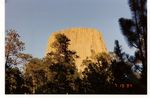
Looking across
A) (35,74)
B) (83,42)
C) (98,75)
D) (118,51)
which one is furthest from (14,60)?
(118,51)

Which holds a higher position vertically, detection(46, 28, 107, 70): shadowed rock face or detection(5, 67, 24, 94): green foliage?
detection(46, 28, 107, 70): shadowed rock face

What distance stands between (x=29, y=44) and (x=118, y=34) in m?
0.68

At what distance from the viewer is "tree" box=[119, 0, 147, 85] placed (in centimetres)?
315

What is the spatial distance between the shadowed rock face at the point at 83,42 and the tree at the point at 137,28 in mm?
195

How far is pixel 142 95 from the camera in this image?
306 centimetres

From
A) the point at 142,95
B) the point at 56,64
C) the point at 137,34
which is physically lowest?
the point at 142,95

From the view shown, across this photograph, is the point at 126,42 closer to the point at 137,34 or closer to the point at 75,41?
the point at 137,34

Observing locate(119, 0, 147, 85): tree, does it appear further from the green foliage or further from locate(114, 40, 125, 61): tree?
the green foliage

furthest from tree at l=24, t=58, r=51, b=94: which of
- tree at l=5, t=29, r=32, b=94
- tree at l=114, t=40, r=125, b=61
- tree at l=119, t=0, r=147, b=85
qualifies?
tree at l=119, t=0, r=147, b=85

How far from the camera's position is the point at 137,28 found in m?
3.22

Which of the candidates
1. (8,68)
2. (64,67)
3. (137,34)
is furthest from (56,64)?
(137,34)

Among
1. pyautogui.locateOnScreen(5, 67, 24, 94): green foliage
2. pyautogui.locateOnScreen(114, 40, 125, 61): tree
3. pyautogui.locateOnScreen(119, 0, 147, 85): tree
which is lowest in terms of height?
pyautogui.locateOnScreen(5, 67, 24, 94): green foliage

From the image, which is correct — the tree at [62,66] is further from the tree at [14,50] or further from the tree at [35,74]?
the tree at [14,50]

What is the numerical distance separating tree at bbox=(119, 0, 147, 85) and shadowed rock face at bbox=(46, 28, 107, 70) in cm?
20
